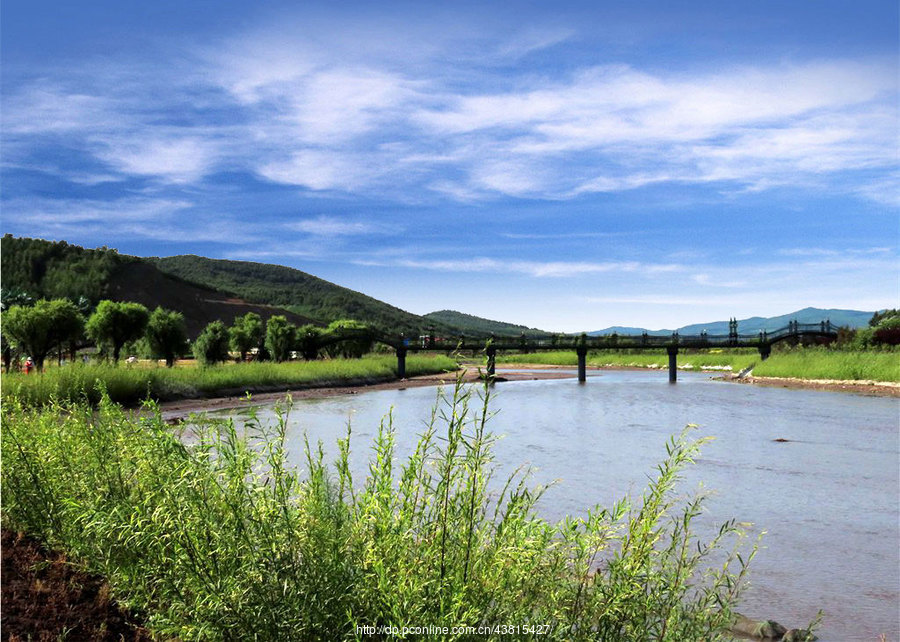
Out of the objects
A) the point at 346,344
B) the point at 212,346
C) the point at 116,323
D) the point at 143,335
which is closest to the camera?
the point at 116,323

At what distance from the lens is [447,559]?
402 centimetres

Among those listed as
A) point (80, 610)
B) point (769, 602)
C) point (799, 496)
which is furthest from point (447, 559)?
point (799, 496)

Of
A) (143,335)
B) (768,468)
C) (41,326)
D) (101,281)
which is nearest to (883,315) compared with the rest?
(768,468)

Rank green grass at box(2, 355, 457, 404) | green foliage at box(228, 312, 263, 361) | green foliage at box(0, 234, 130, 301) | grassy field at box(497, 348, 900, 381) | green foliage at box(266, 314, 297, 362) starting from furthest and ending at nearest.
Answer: green foliage at box(0, 234, 130, 301), green foliage at box(228, 312, 263, 361), green foliage at box(266, 314, 297, 362), grassy field at box(497, 348, 900, 381), green grass at box(2, 355, 457, 404)

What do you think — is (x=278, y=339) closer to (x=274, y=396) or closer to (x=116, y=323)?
(x=116, y=323)

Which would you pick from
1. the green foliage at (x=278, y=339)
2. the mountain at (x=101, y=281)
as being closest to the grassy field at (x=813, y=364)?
the green foliage at (x=278, y=339)

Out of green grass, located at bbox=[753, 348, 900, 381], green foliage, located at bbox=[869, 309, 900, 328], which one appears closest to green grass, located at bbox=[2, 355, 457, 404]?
green grass, located at bbox=[753, 348, 900, 381]

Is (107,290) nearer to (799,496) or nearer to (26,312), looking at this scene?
(26,312)

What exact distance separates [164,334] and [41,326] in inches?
405

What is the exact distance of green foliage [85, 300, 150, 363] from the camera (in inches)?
1790

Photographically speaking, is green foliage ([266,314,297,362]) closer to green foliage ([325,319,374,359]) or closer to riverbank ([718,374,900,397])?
green foliage ([325,319,374,359])

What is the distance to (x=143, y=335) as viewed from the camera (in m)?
48.7

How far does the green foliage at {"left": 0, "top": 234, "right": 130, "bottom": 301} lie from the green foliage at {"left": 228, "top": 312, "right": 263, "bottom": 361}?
4516 cm

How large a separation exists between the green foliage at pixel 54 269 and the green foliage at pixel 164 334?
174 ft
